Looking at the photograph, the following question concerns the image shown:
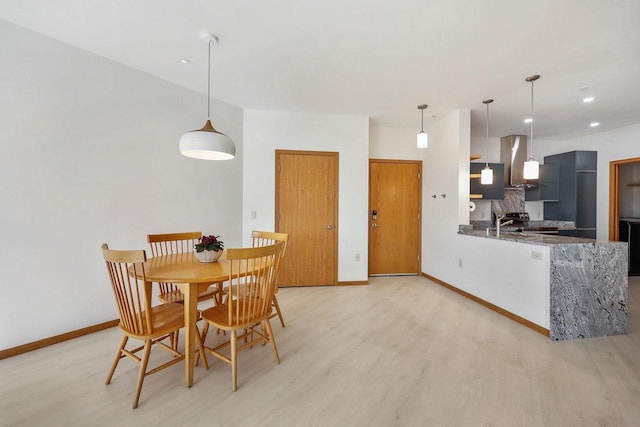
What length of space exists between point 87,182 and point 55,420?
6.19 ft

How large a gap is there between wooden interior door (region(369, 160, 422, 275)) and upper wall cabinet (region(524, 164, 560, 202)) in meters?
2.34

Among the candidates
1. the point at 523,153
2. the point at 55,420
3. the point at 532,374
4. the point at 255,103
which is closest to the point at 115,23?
the point at 255,103

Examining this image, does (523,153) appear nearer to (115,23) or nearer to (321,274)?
(321,274)

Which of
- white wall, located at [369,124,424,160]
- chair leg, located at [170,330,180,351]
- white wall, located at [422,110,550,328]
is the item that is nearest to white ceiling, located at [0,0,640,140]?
white wall, located at [422,110,550,328]

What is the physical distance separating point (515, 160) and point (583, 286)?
9.55ft

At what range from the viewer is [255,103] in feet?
11.9

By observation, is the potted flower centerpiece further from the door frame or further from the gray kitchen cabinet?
the door frame

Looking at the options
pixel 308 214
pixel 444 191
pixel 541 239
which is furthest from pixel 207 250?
pixel 444 191

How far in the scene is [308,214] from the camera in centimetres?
402

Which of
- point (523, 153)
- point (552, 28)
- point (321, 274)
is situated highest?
point (552, 28)

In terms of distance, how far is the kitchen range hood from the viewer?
467 cm

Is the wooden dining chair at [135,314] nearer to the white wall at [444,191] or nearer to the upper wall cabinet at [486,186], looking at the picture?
the white wall at [444,191]

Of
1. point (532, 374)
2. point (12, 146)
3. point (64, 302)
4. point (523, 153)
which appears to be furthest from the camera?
point (523, 153)

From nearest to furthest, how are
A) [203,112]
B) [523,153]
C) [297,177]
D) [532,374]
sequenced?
[532,374] → [203,112] → [297,177] → [523,153]
